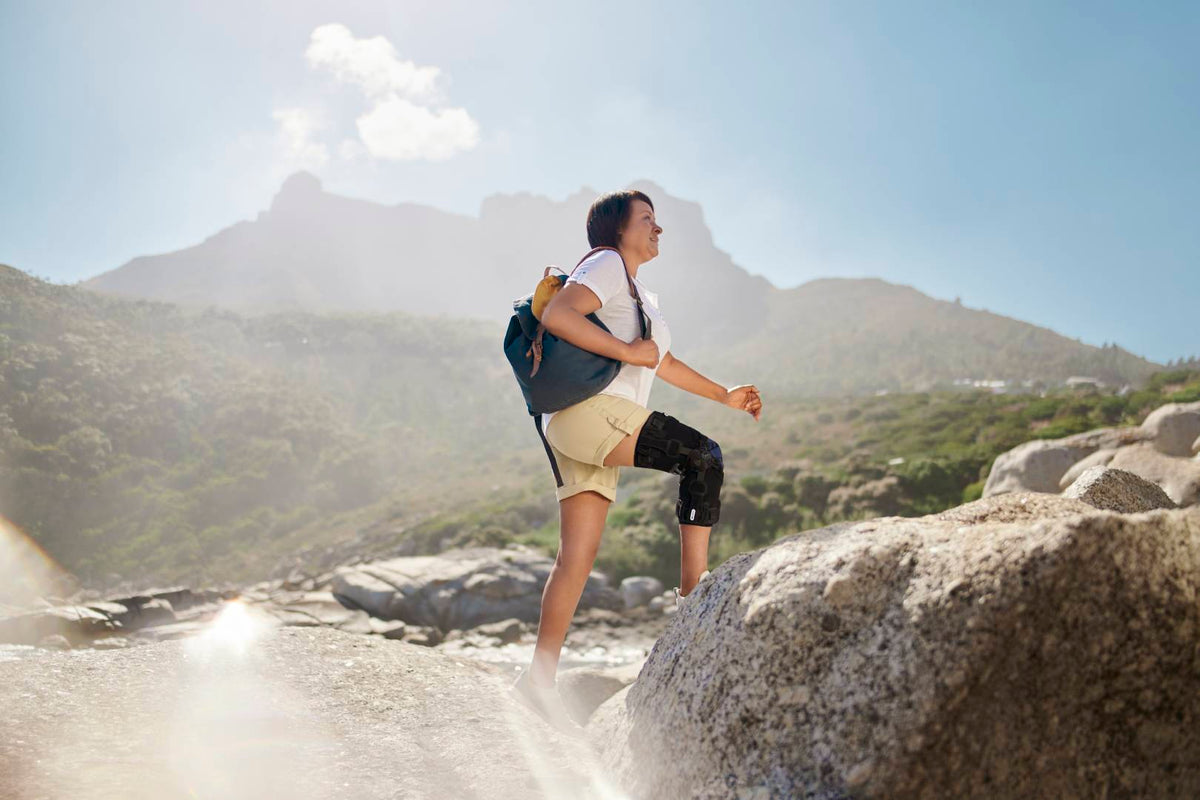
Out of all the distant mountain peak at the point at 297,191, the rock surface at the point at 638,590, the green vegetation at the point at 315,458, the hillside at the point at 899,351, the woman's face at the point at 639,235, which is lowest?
the rock surface at the point at 638,590


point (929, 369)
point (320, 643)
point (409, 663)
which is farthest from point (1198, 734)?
point (929, 369)

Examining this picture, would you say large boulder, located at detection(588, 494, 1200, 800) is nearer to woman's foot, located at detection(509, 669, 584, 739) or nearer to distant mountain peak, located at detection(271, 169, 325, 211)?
woman's foot, located at detection(509, 669, 584, 739)

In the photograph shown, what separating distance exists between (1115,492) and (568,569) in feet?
6.91

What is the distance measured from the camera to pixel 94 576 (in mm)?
19672

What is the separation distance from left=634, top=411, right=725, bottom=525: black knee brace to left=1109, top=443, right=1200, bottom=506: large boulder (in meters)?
3.96

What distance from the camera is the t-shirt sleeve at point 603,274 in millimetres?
2492

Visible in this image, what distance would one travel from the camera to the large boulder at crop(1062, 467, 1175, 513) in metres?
2.72

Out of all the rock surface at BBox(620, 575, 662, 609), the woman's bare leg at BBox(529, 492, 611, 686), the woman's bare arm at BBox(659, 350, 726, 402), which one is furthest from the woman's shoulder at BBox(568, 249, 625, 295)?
the rock surface at BBox(620, 575, 662, 609)

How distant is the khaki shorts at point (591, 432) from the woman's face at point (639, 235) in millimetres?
585

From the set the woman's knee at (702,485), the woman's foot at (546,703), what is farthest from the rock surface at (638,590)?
the woman's knee at (702,485)

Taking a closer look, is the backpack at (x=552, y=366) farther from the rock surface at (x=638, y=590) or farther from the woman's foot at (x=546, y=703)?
the rock surface at (x=638, y=590)

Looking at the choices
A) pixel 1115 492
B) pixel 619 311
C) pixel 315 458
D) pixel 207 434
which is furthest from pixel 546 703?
pixel 315 458

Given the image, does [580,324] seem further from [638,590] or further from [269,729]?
[638,590]

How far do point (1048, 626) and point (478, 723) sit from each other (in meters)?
1.84
